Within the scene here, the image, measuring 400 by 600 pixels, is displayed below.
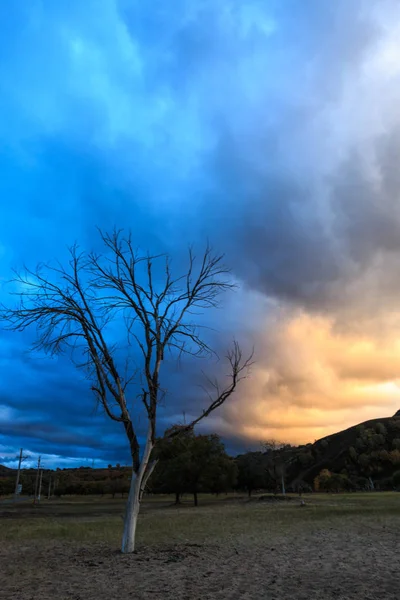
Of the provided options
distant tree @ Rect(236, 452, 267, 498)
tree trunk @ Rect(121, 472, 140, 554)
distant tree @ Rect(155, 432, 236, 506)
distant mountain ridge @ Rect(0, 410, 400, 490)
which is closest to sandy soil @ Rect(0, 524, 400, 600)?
tree trunk @ Rect(121, 472, 140, 554)

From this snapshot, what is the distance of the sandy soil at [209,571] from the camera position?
8.11 metres

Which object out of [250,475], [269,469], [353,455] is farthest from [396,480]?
[353,455]

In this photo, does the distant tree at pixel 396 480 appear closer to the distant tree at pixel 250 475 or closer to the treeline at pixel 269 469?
the treeline at pixel 269 469

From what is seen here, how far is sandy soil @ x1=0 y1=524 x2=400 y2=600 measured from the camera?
8109 mm

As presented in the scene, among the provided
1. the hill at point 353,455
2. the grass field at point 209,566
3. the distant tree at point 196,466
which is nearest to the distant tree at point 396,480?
the hill at point 353,455

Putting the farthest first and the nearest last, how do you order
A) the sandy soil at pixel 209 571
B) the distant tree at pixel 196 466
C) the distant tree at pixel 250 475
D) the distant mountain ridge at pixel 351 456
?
the distant mountain ridge at pixel 351 456 < the distant tree at pixel 250 475 < the distant tree at pixel 196 466 < the sandy soil at pixel 209 571

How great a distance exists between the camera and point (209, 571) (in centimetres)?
1036

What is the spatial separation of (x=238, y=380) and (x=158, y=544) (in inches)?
263

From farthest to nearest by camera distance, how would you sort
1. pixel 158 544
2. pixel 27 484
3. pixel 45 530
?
pixel 27 484 → pixel 45 530 → pixel 158 544

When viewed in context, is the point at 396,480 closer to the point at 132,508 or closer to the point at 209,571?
the point at 132,508

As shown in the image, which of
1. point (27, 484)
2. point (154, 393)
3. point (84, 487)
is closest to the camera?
point (154, 393)

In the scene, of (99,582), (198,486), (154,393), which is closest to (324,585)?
(99,582)

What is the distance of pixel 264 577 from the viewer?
9656mm

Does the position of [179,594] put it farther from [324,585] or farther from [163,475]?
[163,475]
